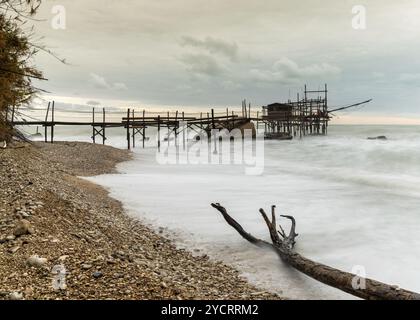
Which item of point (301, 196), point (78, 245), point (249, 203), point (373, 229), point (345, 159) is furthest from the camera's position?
point (345, 159)

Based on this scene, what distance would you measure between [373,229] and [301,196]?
12.8ft

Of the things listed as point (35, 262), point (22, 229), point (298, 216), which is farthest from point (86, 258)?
point (298, 216)

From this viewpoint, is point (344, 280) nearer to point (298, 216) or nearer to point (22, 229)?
point (22, 229)

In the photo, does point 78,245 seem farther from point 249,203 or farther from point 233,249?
point 249,203

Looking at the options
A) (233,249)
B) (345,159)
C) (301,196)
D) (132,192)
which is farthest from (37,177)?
(345,159)

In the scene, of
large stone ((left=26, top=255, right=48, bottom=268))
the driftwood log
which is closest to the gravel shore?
large stone ((left=26, top=255, right=48, bottom=268))

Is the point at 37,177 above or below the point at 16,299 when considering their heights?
Answer: above

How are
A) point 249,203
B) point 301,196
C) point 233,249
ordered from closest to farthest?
point 233,249
point 249,203
point 301,196

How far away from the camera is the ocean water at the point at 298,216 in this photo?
678cm

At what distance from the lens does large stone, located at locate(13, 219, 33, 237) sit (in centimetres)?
579

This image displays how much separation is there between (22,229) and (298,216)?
6992 mm

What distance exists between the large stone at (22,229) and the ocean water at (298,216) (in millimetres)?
2862

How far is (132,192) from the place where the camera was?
12.2 meters

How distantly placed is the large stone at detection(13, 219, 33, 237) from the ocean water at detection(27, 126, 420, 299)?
9.39ft
